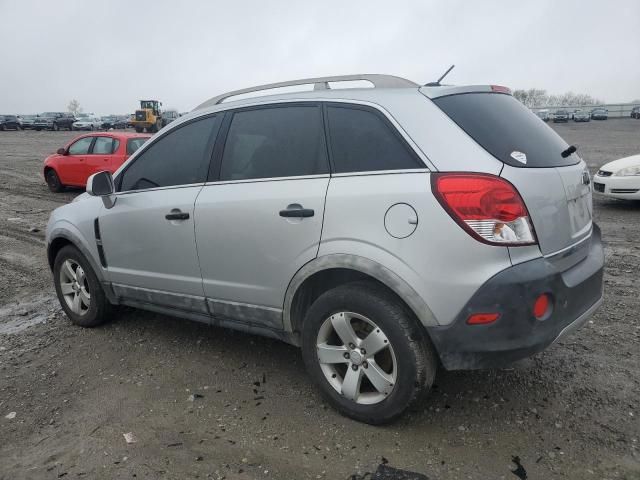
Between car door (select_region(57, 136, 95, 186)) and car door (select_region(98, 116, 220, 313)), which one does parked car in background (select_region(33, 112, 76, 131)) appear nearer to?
car door (select_region(57, 136, 95, 186))

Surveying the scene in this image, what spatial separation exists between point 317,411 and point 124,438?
1.10 meters

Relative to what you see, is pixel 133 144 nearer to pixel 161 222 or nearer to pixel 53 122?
pixel 161 222

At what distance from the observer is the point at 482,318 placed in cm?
260

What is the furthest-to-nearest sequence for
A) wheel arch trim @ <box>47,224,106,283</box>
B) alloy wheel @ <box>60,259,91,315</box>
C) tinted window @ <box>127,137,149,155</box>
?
tinted window @ <box>127,137,149,155</box>
alloy wheel @ <box>60,259,91,315</box>
wheel arch trim @ <box>47,224,106,283</box>

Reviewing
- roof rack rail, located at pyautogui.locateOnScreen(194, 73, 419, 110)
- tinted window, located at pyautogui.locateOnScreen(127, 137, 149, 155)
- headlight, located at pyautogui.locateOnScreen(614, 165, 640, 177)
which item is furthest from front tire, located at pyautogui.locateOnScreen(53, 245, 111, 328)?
headlight, located at pyautogui.locateOnScreen(614, 165, 640, 177)

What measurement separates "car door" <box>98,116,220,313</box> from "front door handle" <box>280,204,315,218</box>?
817 millimetres

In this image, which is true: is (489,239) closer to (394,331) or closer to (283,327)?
(394,331)

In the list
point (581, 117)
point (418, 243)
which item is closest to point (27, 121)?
point (581, 117)

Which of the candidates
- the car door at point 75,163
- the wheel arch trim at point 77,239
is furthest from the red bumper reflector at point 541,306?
the car door at point 75,163

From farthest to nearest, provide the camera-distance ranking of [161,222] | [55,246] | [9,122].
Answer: [9,122] → [55,246] → [161,222]

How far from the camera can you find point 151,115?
46094mm

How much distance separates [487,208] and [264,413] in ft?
5.79

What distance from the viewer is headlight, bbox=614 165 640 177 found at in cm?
891

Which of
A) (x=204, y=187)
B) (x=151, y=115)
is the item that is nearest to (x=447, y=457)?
(x=204, y=187)
